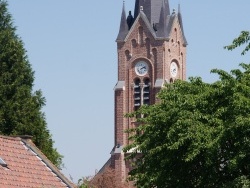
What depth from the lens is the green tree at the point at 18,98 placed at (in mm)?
41438

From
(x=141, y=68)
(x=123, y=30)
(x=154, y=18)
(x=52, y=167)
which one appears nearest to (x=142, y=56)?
(x=141, y=68)

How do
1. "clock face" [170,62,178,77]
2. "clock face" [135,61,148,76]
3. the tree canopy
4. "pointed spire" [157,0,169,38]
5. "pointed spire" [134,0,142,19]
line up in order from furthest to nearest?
"clock face" [170,62,178,77] → "clock face" [135,61,148,76] → "pointed spire" [134,0,142,19] → "pointed spire" [157,0,169,38] → the tree canopy

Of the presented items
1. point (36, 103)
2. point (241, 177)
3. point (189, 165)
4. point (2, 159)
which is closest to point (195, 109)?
point (189, 165)

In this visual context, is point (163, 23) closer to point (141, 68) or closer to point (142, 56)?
point (142, 56)

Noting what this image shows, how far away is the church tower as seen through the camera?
9269cm

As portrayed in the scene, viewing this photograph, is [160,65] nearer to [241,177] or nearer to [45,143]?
[45,143]

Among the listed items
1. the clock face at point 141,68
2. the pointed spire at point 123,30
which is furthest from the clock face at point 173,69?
the pointed spire at point 123,30

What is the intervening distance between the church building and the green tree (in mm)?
48994

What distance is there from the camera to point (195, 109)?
33125 millimetres

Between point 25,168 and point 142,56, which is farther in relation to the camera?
point 142,56

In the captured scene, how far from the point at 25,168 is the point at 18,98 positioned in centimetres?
1465

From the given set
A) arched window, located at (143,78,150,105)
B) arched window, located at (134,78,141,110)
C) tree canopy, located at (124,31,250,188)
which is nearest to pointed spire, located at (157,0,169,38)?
arched window, located at (143,78,150,105)

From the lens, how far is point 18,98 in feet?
139

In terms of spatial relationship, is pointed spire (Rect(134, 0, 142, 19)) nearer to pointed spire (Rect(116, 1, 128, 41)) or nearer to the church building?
the church building
